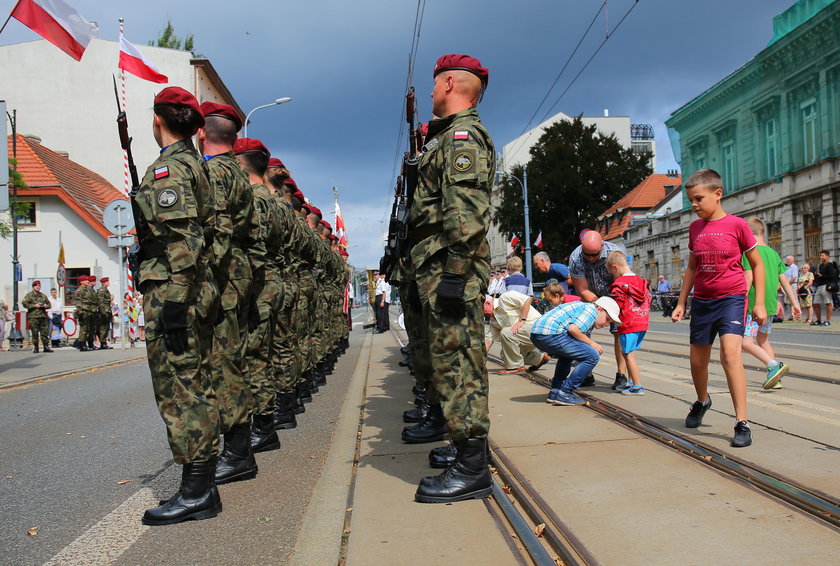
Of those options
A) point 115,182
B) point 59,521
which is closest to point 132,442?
point 59,521

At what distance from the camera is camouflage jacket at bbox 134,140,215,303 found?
10.8 ft

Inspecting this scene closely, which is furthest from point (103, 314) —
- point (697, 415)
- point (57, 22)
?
point (697, 415)

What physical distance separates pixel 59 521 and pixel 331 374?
6624mm

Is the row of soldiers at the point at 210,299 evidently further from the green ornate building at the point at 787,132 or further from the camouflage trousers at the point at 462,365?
the green ornate building at the point at 787,132

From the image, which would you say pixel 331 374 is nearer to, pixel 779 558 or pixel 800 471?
pixel 800 471

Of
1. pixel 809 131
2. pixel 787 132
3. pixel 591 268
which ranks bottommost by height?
pixel 591 268

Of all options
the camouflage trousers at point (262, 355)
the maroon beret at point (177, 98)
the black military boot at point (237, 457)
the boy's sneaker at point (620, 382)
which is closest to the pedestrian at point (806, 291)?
the boy's sneaker at point (620, 382)

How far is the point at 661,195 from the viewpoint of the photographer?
49719 mm

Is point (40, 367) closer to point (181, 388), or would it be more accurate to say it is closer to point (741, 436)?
point (181, 388)

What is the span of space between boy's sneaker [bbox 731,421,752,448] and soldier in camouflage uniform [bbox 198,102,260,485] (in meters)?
2.87

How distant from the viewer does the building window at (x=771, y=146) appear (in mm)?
28789

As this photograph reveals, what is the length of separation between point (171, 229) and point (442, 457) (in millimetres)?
A: 1945

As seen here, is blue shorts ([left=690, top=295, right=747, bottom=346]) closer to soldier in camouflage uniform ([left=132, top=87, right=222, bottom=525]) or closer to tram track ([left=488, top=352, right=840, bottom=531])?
tram track ([left=488, top=352, right=840, bottom=531])

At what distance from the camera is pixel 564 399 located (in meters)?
5.90
